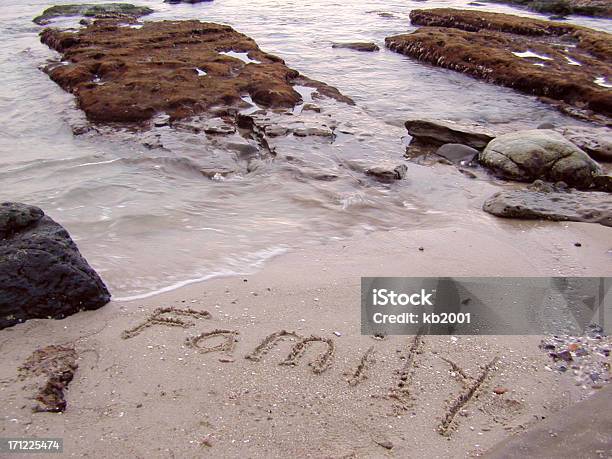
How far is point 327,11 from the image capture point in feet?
80.8

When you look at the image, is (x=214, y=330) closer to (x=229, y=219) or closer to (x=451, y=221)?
(x=229, y=219)

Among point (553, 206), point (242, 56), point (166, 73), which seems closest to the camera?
point (553, 206)

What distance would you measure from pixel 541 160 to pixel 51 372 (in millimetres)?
6831

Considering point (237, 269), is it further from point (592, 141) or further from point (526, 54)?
point (526, 54)

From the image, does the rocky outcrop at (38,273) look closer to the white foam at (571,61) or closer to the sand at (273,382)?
the sand at (273,382)

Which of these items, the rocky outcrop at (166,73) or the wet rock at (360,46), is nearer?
the rocky outcrop at (166,73)

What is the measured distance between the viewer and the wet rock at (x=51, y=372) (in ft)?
11.0

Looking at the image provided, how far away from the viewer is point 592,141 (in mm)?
8672

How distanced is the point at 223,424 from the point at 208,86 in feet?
29.2

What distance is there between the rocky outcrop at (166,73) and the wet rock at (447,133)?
2625 millimetres

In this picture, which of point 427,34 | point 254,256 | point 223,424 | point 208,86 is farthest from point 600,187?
point 427,34

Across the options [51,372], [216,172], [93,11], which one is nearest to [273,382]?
[51,372]

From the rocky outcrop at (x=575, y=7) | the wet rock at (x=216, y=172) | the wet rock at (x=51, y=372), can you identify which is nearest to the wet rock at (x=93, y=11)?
the wet rock at (x=216, y=172)

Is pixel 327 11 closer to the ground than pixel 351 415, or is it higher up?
higher up
